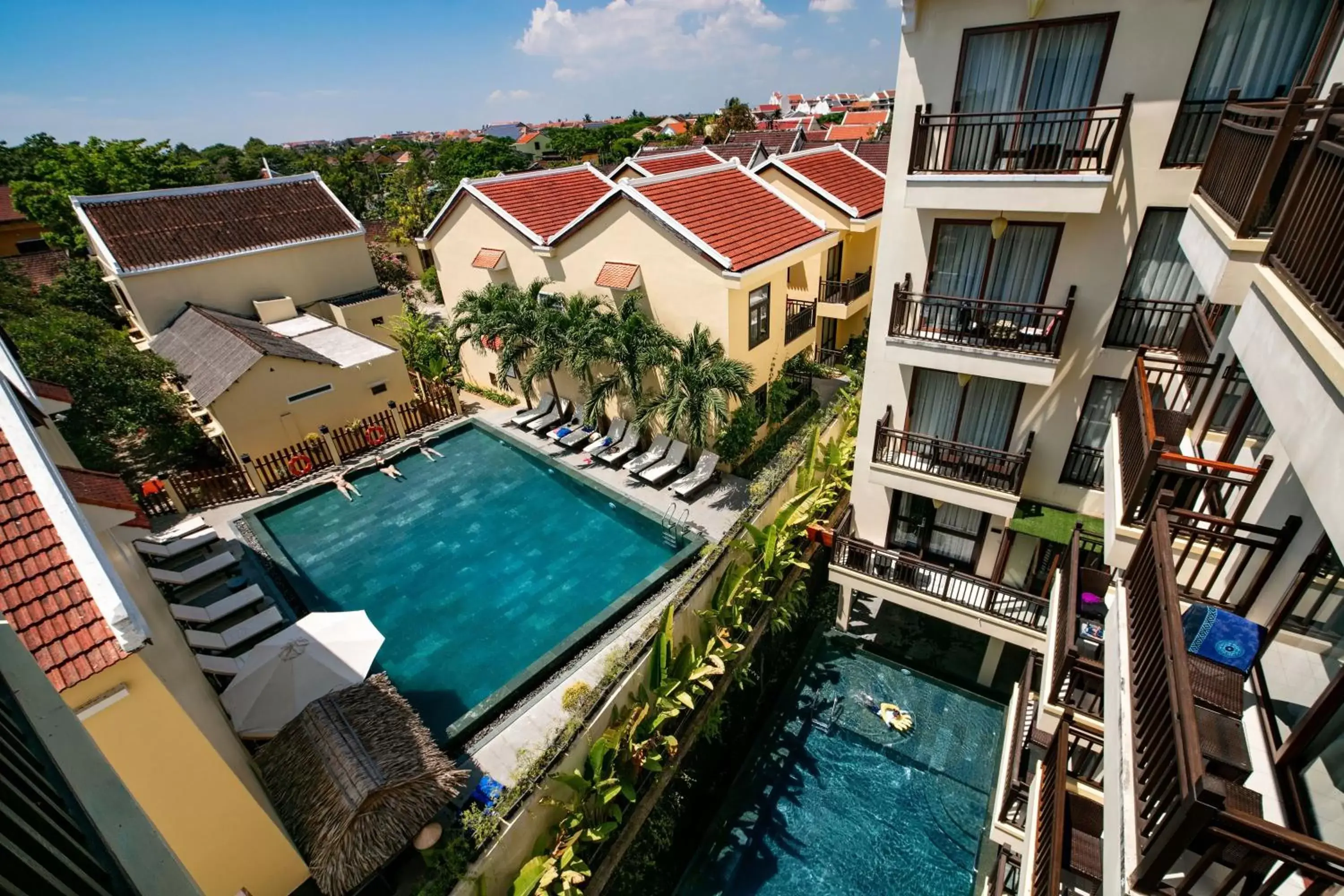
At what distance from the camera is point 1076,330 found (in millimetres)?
9602

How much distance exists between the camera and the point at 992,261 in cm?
981

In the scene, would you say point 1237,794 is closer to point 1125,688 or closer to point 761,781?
point 1125,688

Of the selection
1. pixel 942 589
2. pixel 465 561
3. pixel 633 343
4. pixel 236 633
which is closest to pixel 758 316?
pixel 633 343

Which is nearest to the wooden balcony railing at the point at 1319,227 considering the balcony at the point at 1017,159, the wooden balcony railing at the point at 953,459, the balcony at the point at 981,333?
the balcony at the point at 1017,159

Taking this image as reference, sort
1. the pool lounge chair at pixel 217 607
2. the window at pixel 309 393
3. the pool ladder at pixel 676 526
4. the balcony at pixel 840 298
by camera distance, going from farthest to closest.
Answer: the balcony at pixel 840 298, the window at pixel 309 393, the pool ladder at pixel 676 526, the pool lounge chair at pixel 217 607

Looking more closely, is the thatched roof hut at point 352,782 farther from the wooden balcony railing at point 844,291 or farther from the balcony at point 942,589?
the wooden balcony railing at point 844,291

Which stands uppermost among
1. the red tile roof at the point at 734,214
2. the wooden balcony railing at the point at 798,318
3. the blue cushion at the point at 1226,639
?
the red tile roof at the point at 734,214

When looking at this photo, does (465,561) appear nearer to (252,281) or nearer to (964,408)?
(964,408)

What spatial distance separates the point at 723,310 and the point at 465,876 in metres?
13.5

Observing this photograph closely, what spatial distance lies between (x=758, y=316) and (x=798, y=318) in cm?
299

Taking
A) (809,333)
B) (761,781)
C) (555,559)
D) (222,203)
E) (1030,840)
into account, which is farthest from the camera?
(222,203)

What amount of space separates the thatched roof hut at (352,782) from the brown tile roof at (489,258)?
15568 mm

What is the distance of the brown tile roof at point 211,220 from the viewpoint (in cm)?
2238

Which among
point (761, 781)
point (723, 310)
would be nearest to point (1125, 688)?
point (761, 781)
